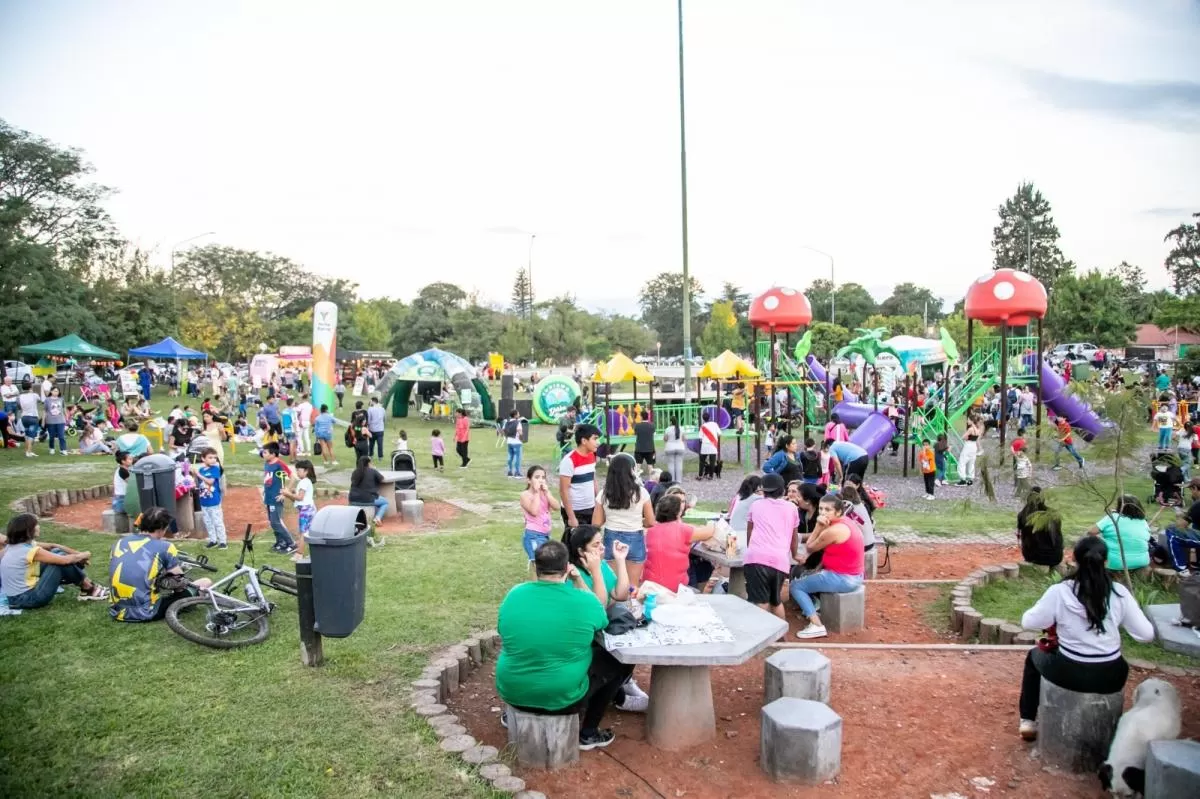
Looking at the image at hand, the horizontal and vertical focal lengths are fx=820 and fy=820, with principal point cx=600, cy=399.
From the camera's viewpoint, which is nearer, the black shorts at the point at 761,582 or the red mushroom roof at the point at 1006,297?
the black shorts at the point at 761,582

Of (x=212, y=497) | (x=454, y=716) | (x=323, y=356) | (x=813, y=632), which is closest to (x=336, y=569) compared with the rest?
(x=454, y=716)

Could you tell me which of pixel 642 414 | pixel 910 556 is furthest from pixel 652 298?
pixel 910 556

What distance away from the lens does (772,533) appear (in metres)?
6.77

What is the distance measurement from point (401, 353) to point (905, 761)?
7105cm

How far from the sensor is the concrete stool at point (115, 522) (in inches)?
411

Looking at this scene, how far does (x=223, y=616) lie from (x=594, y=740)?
3184 millimetres

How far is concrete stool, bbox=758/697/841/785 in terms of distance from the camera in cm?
445

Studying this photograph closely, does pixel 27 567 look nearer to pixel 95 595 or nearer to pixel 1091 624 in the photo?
pixel 95 595

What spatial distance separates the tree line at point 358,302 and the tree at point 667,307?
0.21 meters

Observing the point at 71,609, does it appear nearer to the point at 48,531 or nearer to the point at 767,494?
the point at 48,531

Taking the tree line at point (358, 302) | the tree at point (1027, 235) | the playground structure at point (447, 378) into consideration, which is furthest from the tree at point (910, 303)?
the playground structure at point (447, 378)

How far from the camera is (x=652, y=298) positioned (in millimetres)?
99875

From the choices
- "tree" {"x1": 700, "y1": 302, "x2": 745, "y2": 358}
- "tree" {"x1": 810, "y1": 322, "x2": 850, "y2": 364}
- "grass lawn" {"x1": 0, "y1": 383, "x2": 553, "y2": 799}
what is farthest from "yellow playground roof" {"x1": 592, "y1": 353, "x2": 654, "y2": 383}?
"tree" {"x1": 700, "y1": 302, "x2": 745, "y2": 358}

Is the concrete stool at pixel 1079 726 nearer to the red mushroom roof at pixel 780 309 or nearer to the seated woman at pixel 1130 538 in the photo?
the seated woman at pixel 1130 538
